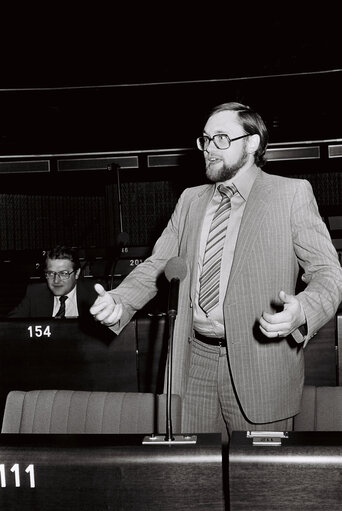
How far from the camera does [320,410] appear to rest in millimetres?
1857

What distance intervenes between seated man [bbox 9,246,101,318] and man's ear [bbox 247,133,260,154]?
7.97 feet

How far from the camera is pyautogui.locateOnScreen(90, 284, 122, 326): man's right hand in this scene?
4.90 ft

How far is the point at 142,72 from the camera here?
6.96 meters

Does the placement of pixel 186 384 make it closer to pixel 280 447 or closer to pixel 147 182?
pixel 280 447

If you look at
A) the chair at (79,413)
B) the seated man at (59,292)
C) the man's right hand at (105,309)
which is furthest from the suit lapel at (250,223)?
the seated man at (59,292)

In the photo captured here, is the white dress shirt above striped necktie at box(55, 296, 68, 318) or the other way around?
above

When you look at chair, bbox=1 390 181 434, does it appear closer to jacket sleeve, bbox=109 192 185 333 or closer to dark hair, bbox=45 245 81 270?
jacket sleeve, bbox=109 192 185 333

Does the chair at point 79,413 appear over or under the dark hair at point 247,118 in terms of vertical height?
under

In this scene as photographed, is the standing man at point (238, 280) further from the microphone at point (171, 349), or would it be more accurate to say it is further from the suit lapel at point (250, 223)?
the microphone at point (171, 349)

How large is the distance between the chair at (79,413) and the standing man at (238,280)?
149 mm

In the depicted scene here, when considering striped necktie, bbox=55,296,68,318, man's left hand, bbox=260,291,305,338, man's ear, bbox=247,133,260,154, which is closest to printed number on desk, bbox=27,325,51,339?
striped necktie, bbox=55,296,68,318

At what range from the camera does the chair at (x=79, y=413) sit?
1.88 meters

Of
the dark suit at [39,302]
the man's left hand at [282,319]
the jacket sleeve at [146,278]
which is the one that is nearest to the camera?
the man's left hand at [282,319]

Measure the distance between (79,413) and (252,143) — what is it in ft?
3.61
